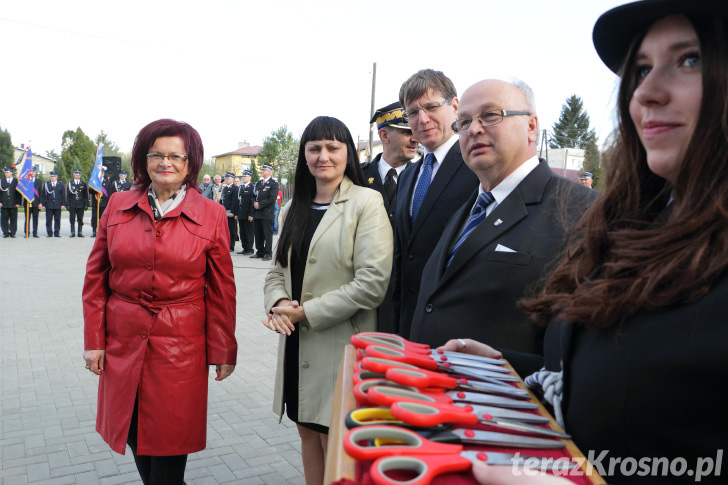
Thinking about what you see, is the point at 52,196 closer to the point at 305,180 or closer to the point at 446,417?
the point at 305,180

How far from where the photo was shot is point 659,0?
106cm

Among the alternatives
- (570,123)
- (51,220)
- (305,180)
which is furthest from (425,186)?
(570,123)

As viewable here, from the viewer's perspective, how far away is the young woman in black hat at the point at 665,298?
3.00ft

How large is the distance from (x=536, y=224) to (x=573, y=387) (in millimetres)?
1002

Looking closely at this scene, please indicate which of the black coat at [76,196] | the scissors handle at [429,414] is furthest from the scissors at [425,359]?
the black coat at [76,196]

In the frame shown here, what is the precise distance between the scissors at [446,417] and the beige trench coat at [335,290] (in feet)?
6.37

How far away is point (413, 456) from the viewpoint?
0.89 m

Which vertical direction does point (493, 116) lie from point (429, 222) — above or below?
above

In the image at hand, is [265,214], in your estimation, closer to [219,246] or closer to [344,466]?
[219,246]

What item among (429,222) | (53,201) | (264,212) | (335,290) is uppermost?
(429,222)

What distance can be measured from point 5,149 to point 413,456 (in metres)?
75.0

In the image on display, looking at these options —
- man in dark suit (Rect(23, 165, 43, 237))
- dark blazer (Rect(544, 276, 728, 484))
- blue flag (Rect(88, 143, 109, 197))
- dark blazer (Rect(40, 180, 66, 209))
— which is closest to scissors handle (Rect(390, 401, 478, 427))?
dark blazer (Rect(544, 276, 728, 484))

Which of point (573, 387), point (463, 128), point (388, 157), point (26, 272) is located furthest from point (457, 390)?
point (26, 272)

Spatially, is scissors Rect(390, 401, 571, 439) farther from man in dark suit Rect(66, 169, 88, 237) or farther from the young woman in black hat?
man in dark suit Rect(66, 169, 88, 237)
